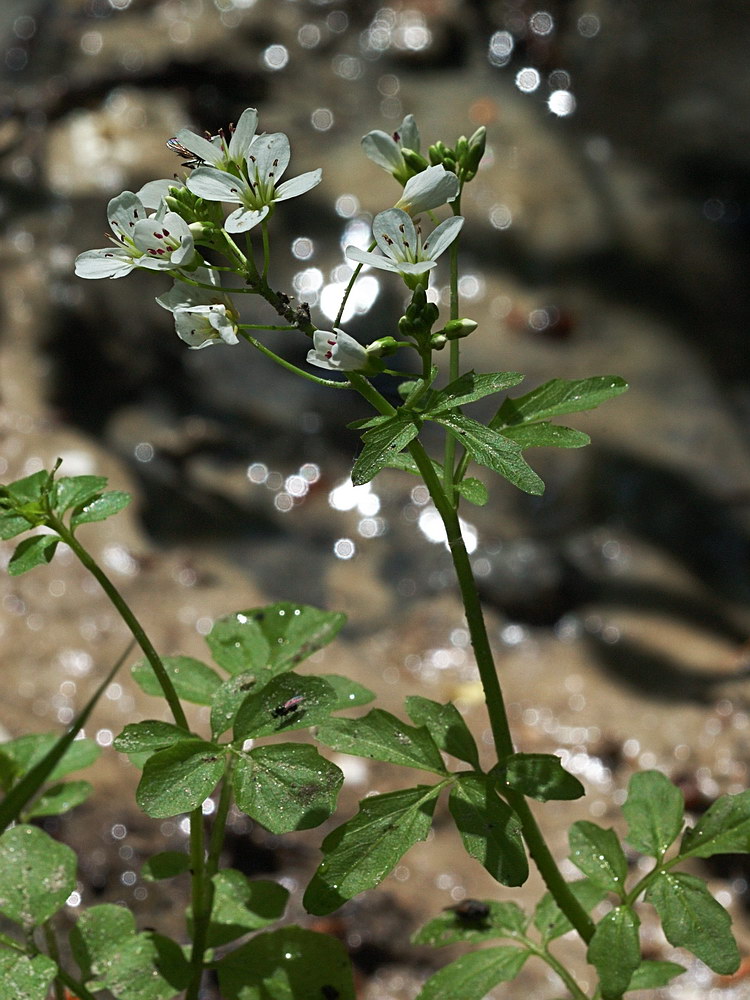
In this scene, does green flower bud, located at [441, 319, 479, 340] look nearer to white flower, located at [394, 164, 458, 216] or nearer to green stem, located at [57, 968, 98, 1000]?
white flower, located at [394, 164, 458, 216]

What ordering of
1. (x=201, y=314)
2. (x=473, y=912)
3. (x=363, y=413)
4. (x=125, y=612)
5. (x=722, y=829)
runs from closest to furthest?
(x=201, y=314)
(x=125, y=612)
(x=722, y=829)
(x=473, y=912)
(x=363, y=413)

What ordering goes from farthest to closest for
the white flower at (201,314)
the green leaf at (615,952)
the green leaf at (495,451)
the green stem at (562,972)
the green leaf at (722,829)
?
the green stem at (562,972), the green leaf at (722,829), the green leaf at (615,952), the white flower at (201,314), the green leaf at (495,451)

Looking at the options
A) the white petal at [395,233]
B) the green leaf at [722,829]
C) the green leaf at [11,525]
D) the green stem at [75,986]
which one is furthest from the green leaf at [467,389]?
the green stem at [75,986]

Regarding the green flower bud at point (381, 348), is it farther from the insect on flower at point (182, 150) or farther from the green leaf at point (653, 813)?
the green leaf at point (653, 813)

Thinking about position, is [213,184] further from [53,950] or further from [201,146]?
[53,950]

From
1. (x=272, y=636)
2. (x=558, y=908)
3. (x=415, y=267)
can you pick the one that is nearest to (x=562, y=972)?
(x=558, y=908)

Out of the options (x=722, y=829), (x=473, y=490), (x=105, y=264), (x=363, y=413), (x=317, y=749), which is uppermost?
(x=105, y=264)
